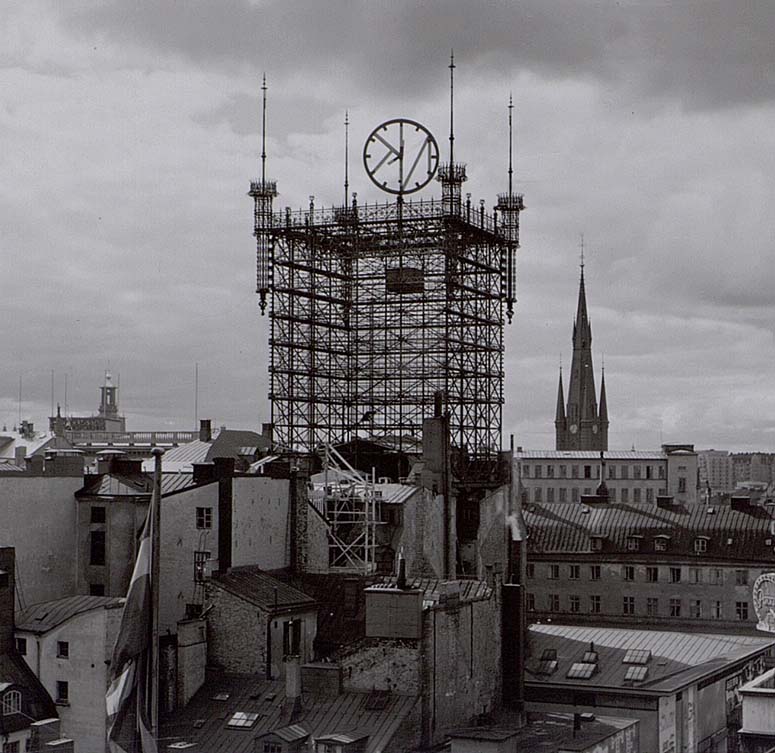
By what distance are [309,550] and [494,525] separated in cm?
1406

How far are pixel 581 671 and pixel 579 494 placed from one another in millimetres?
87326

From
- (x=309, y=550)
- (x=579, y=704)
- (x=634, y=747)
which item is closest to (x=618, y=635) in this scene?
(x=579, y=704)

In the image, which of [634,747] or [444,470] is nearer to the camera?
[634,747]

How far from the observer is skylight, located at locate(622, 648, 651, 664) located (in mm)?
57531

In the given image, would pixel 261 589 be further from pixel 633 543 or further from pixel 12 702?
pixel 633 543

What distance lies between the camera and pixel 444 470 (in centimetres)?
6569

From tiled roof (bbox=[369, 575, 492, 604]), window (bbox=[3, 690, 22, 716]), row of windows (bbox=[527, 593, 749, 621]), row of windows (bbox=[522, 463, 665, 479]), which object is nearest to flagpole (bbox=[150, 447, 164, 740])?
window (bbox=[3, 690, 22, 716])

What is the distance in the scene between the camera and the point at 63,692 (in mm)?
48156

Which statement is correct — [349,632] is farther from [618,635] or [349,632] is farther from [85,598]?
[618,635]

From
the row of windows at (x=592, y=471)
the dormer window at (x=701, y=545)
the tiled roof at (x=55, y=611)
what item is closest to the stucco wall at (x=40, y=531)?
the tiled roof at (x=55, y=611)

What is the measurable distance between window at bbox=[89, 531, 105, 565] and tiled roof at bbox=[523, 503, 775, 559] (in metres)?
37.1

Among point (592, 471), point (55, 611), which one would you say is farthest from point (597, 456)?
point (55, 611)

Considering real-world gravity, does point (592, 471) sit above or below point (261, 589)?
above

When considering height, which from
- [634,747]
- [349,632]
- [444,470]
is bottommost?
[634,747]
